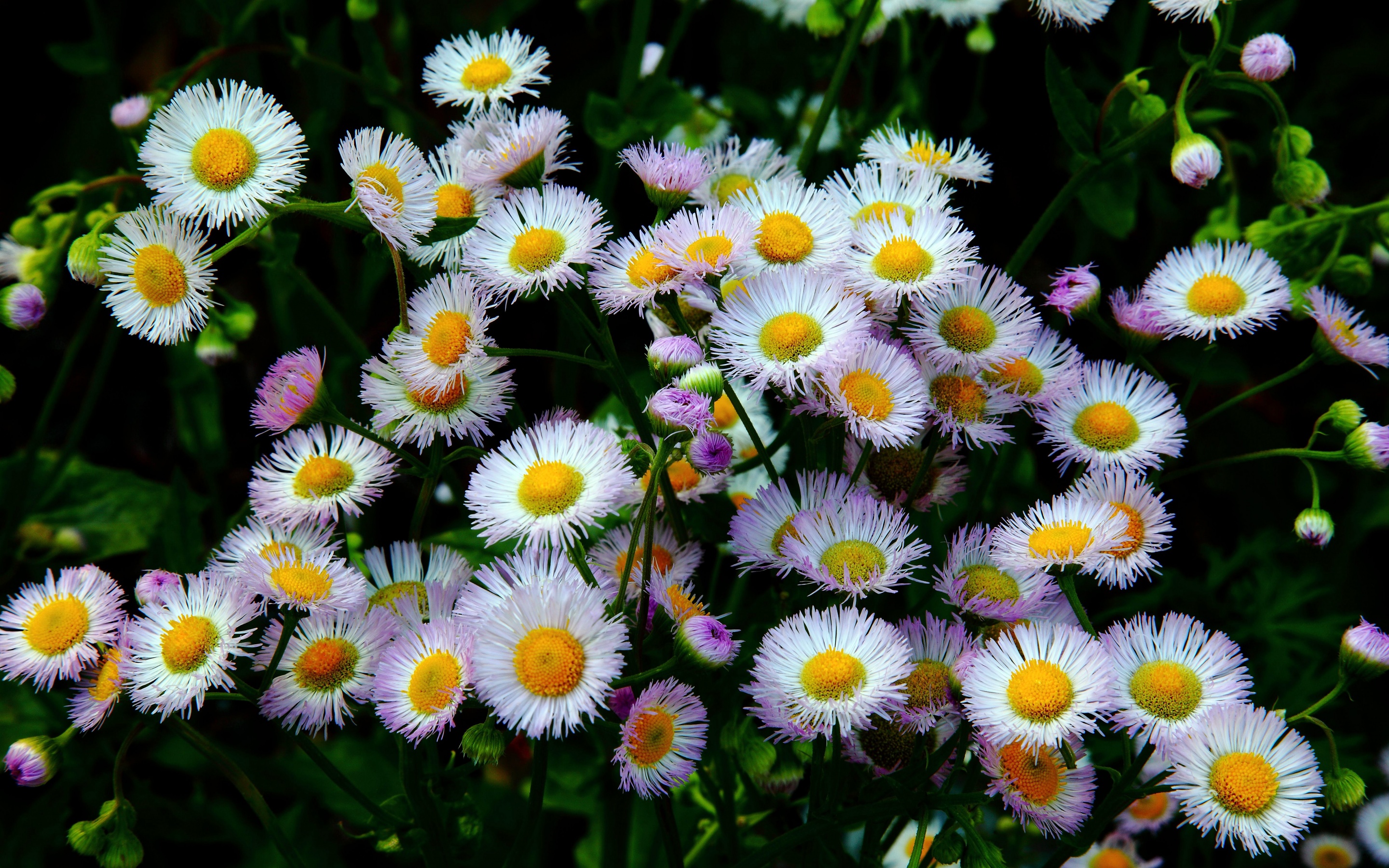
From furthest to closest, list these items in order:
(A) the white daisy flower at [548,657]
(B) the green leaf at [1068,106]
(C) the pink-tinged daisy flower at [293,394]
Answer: (B) the green leaf at [1068,106]
(C) the pink-tinged daisy flower at [293,394]
(A) the white daisy flower at [548,657]

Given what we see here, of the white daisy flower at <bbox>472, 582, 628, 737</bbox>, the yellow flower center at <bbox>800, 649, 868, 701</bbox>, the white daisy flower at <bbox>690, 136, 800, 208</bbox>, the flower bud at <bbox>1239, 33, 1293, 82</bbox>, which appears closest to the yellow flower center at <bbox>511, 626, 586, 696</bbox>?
the white daisy flower at <bbox>472, 582, 628, 737</bbox>

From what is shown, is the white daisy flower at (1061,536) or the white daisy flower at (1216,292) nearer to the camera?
the white daisy flower at (1061,536)

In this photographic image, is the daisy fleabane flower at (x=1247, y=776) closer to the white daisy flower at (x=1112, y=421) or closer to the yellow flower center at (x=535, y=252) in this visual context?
the white daisy flower at (x=1112, y=421)

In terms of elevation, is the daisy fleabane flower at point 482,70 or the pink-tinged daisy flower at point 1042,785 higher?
the daisy fleabane flower at point 482,70

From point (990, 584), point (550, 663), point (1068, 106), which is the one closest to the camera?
point (550, 663)

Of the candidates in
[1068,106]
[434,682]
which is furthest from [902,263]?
[434,682]

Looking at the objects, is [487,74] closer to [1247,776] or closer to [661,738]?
[661,738]

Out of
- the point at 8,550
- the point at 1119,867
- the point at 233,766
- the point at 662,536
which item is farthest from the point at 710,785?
the point at 8,550

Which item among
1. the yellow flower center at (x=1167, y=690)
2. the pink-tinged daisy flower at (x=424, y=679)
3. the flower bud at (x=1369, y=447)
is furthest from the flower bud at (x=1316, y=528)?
the pink-tinged daisy flower at (x=424, y=679)
